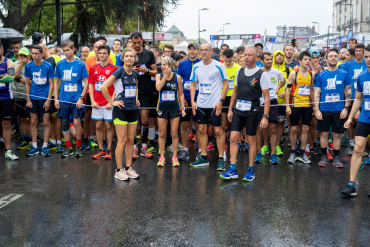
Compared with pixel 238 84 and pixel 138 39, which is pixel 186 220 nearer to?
pixel 238 84

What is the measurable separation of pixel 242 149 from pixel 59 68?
4184 millimetres

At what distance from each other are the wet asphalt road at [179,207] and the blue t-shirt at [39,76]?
1.64 m

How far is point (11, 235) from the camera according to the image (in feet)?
15.4

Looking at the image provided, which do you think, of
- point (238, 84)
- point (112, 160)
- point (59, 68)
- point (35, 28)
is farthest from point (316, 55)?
point (35, 28)

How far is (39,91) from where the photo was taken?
916cm

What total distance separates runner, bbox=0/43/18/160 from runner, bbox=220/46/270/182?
14.1 feet

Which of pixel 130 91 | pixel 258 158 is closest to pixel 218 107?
pixel 258 158

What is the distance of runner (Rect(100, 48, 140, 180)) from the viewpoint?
23.2 feet

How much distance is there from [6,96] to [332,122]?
614 cm

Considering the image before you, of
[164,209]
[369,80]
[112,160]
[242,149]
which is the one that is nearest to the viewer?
[164,209]

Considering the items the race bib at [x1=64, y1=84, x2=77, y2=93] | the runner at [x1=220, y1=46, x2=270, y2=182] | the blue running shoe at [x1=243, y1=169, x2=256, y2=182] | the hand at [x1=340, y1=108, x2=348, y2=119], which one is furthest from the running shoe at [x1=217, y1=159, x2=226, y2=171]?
the race bib at [x1=64, y1=84, x2=77, y2=93]

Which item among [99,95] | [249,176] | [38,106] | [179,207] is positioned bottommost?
[179,207]

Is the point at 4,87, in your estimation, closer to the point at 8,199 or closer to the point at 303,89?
the point at 8,199

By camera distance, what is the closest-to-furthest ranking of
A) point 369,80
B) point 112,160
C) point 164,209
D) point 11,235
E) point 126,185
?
1. point 11,235
2. point 164,209
3. point 369,80
4. point 126,185
5. point 112,160
